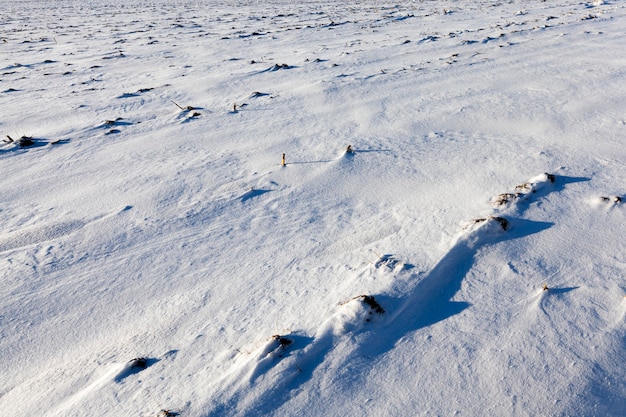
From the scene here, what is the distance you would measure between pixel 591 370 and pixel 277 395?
34.8 inches

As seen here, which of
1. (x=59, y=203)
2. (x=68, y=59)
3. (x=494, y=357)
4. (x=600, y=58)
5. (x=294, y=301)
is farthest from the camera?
(x=68, y=59)

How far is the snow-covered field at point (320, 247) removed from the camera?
4.30ft

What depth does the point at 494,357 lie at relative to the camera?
1353mm

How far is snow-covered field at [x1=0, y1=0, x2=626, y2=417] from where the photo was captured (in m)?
1.31

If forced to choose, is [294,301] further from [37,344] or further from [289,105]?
[289,105]

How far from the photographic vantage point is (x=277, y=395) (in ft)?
4.21

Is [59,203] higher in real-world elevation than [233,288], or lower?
higher

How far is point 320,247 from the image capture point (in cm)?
188

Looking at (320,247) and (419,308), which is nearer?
(419,308)

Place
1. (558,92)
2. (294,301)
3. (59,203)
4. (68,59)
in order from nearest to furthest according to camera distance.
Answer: (294,301)
(59,203)
(558,92)
(68,59)

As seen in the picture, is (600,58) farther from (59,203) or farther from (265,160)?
(59,203)

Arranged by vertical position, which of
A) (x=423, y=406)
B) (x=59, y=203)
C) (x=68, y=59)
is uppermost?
(x=68, y=59)

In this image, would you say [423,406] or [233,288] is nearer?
[423,406]

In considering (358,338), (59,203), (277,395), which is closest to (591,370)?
(358,338)
